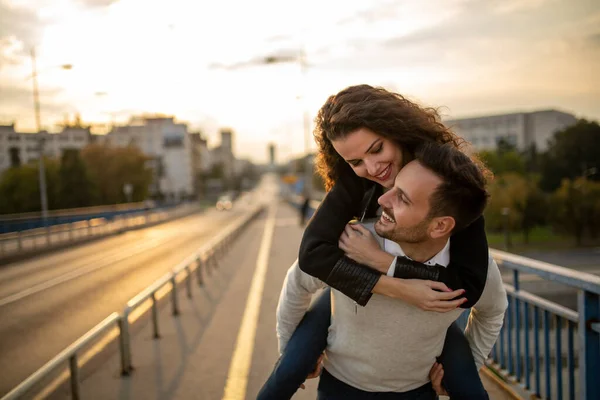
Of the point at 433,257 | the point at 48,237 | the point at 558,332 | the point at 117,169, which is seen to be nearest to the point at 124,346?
the point at 558,332

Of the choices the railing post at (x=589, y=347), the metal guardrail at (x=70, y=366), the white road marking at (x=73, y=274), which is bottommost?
the white road marking at (x=73, y=274)

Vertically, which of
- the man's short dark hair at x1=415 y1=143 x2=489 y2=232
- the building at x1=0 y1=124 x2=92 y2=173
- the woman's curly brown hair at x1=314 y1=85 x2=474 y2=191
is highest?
the building at x1=0 y1=124 x2=92 y2=173

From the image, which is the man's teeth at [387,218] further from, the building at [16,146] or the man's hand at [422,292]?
the building at [16,146]

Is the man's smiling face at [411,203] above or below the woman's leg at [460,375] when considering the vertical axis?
above

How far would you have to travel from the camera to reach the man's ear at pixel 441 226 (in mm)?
1581

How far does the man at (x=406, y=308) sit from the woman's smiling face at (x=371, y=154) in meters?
0.16

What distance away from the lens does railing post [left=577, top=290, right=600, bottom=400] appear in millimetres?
2896

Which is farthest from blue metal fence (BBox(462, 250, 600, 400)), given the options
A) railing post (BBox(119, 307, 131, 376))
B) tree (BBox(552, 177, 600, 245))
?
tree (BBox(552, 177, 600, 245))

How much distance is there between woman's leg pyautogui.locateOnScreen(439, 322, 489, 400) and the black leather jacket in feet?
1.13

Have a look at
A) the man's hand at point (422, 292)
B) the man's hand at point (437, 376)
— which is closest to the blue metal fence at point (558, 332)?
the man's hand at point (437, 376)

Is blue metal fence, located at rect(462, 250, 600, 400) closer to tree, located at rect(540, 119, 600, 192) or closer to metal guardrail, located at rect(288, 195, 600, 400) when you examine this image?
metal guardrail, located at rect(288, 195, 600, 400)

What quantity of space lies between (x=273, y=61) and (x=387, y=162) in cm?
3096

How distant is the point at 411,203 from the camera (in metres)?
1.58

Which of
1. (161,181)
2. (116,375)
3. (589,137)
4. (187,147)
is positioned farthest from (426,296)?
(187,147)
